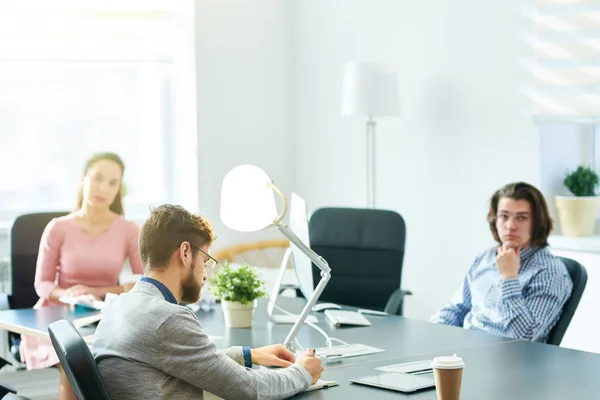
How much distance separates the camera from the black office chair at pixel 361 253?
4484mm

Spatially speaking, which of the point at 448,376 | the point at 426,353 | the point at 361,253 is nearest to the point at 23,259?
the point at 361,253

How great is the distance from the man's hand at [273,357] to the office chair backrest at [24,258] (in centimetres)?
205

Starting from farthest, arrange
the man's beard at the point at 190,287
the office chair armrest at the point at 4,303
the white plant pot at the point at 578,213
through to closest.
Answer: the white plant pot at the point at 578,213, the office chair armrest at the point at 4,303, the man's beard at the point at 190,287

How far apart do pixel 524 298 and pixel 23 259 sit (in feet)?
7.67

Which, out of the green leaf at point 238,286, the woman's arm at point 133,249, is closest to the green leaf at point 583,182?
the green leaf at point 238,286

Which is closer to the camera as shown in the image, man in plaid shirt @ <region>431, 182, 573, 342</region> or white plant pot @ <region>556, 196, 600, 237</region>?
man in plaid shirt @ <region>431, 182, 573, 342</region>

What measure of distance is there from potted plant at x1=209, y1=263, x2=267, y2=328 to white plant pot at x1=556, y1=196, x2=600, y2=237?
1.88m

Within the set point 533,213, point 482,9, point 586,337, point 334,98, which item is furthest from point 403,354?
point 334,98

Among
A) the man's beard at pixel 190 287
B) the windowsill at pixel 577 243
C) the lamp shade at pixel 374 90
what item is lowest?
the windowsill at pixel 577 243

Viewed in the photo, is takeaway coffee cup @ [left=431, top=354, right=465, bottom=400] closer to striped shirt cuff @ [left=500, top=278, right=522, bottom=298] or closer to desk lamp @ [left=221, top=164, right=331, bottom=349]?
desk lamp @ [left=221, top=164, right=331, bottom=349]

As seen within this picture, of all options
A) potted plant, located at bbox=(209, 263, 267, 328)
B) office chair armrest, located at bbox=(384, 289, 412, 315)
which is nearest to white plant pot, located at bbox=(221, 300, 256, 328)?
potted plant, located at bbox=(209, 263, 267, 328)

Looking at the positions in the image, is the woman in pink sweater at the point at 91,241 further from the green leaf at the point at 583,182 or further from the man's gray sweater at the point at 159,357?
the green leaf at the point at 583,182

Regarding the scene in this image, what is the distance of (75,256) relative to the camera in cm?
430

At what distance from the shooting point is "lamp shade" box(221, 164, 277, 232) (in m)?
2.79
